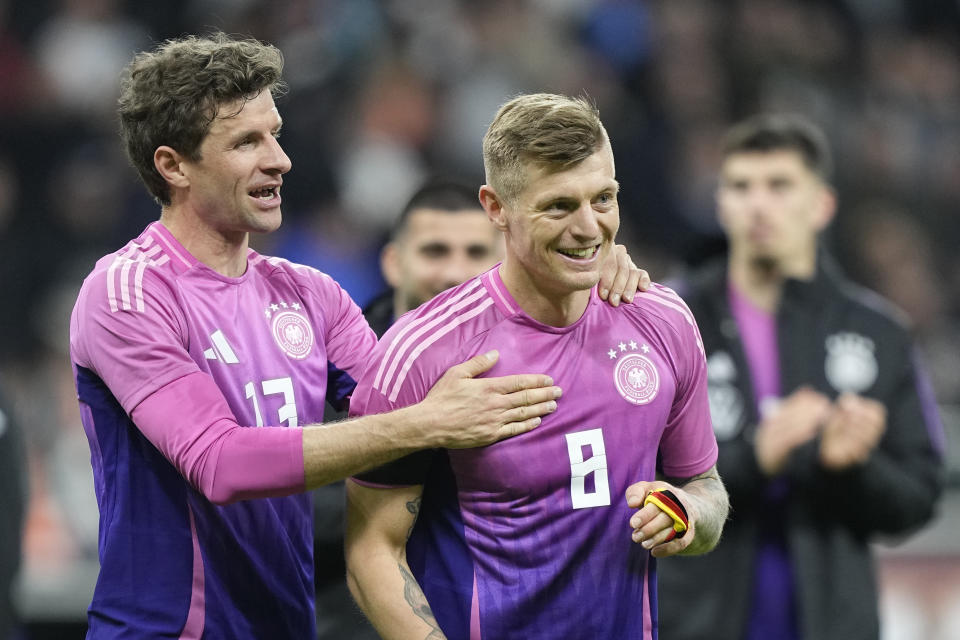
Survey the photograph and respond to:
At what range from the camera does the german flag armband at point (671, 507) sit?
11.6 feet

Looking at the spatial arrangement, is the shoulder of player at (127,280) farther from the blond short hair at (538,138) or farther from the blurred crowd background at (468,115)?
the blurred crowd background at (468,115)

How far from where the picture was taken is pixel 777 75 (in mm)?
11578

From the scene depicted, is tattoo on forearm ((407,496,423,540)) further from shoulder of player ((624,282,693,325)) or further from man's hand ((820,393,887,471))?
man's hand ((820,393,887,471))

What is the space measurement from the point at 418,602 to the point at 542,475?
0.44 m

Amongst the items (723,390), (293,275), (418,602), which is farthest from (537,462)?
(723,390)

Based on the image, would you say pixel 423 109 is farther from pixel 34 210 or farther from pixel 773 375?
pixel 773 375

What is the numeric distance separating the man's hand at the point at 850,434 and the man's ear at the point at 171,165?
2.92 meters

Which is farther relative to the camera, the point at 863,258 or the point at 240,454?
the point at 863,258

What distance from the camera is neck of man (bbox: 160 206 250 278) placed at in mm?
3986

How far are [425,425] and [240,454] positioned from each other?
46cm

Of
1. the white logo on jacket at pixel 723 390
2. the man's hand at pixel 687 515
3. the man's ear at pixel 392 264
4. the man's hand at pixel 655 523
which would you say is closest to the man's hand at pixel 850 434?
the white logo on jacket at pixel 723 390

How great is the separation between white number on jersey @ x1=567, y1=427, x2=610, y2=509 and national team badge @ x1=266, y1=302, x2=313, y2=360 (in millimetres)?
Answer: 811

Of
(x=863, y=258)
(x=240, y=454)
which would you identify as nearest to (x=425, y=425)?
(x=240, y=454)

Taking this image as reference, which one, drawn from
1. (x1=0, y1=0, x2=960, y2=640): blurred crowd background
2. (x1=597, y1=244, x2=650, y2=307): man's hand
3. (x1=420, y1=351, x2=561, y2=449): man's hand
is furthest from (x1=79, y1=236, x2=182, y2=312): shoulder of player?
(x1=0, y1=0, x2=960, y2=640): blurred crowd background
